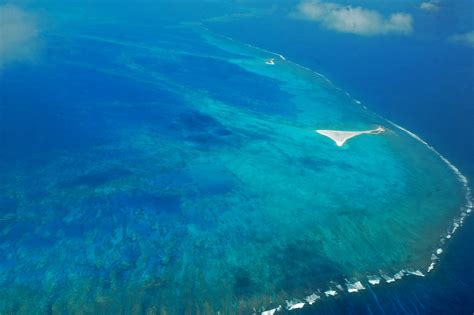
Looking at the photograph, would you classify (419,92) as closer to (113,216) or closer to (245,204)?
(245,204)

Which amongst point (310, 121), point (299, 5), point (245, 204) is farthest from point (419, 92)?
point (299, 5)

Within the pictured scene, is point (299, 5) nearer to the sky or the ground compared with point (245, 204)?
nearer to the sky

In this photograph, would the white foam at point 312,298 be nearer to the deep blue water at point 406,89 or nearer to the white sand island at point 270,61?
the deep blue water at point 406,89

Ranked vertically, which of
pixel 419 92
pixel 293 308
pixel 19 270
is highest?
pixel 419 92

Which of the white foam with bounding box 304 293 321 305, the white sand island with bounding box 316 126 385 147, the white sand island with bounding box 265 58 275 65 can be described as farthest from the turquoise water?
the white sand island with bounding box 265 58 275 65

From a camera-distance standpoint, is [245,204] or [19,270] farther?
[245,204]

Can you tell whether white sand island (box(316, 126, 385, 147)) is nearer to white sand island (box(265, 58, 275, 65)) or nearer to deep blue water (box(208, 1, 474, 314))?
deep blue water (box(208, 1, 474, 314))

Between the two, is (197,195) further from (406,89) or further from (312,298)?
(406,89)

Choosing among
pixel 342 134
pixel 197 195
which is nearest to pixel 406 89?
pixel 342 134
